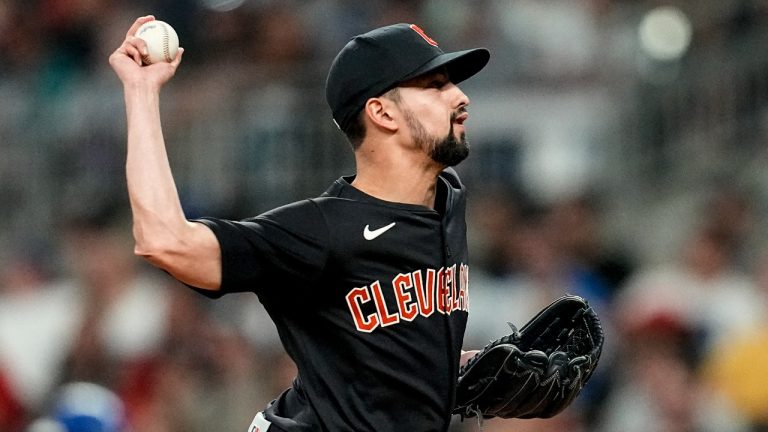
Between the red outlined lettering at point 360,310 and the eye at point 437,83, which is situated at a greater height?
the eye at point 437,83

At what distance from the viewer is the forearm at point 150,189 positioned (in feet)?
11.8

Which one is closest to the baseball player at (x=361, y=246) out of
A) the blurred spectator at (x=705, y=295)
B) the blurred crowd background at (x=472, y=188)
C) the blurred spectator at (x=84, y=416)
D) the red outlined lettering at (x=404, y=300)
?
the red outlined lettering at (x=404, y=300)

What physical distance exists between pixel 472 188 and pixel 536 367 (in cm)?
537

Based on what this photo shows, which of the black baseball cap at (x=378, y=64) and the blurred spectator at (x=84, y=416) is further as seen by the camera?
the blurred spectator at (x=84, y=416)

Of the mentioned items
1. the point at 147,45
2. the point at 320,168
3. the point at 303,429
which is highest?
the point at 147,45

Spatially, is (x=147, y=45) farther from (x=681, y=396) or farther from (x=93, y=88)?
(x=93, y=88)

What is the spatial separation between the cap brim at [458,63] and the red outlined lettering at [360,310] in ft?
1.96

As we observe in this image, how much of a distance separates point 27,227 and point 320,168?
91.8 inches

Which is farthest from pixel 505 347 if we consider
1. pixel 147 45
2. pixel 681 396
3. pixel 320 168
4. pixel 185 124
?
pixel 185 124

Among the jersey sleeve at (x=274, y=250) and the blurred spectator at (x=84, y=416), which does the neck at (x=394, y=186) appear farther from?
the blurred spectator at (x=84, y=416)

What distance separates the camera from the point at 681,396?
7.21 m

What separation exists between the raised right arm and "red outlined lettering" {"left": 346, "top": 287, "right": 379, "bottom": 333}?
396 mm

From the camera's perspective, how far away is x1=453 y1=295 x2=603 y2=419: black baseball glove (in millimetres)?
4309

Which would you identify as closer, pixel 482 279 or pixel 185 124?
pixel 482 279
